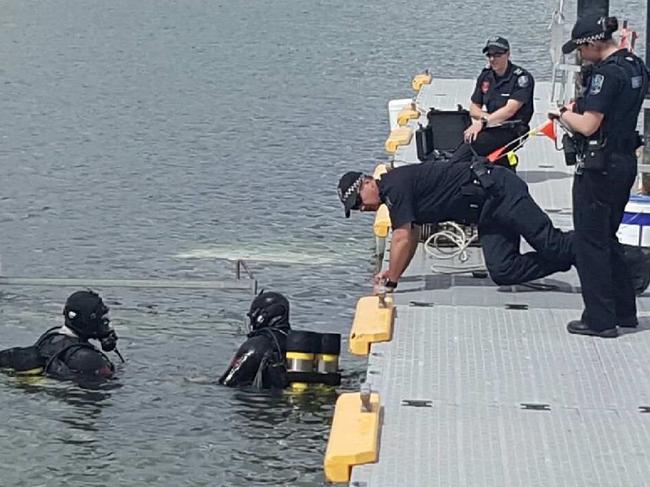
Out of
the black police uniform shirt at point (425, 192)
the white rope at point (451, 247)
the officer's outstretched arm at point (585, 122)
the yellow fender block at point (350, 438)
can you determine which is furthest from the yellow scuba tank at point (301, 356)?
the yellow fender block at point (350, 438)

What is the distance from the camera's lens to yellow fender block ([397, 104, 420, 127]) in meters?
15.7

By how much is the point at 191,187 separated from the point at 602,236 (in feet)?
33.7

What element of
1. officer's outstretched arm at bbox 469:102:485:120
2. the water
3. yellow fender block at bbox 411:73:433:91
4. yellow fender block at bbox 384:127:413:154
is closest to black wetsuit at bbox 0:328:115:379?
the water

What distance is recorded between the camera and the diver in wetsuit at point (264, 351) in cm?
1057

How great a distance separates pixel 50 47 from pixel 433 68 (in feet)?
25.0

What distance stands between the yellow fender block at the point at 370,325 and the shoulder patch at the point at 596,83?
1685 mm

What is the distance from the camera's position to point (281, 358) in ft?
34.8

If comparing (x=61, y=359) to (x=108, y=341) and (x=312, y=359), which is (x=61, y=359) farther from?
(x=312, y=359)

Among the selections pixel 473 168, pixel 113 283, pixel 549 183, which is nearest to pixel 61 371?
pixel 113 283

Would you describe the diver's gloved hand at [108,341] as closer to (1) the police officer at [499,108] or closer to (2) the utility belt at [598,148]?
(1) the police officer at [499,108]

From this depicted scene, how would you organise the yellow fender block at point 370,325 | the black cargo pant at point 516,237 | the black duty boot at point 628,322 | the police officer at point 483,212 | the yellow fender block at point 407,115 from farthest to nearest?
the yellow fender block at point 407,115 < the black cargo pant at point 516,237 < the police officer at point 483,212 < the black duty boot at point 628,322 < the yellow fender block at point 370,325

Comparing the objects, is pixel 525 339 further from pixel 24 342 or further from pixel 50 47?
pixel 50 47

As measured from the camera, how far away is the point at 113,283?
12.9 metres

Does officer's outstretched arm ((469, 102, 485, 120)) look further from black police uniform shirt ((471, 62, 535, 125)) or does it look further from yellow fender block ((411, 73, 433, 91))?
yellow fender block ((411, 73, 433, 91))
